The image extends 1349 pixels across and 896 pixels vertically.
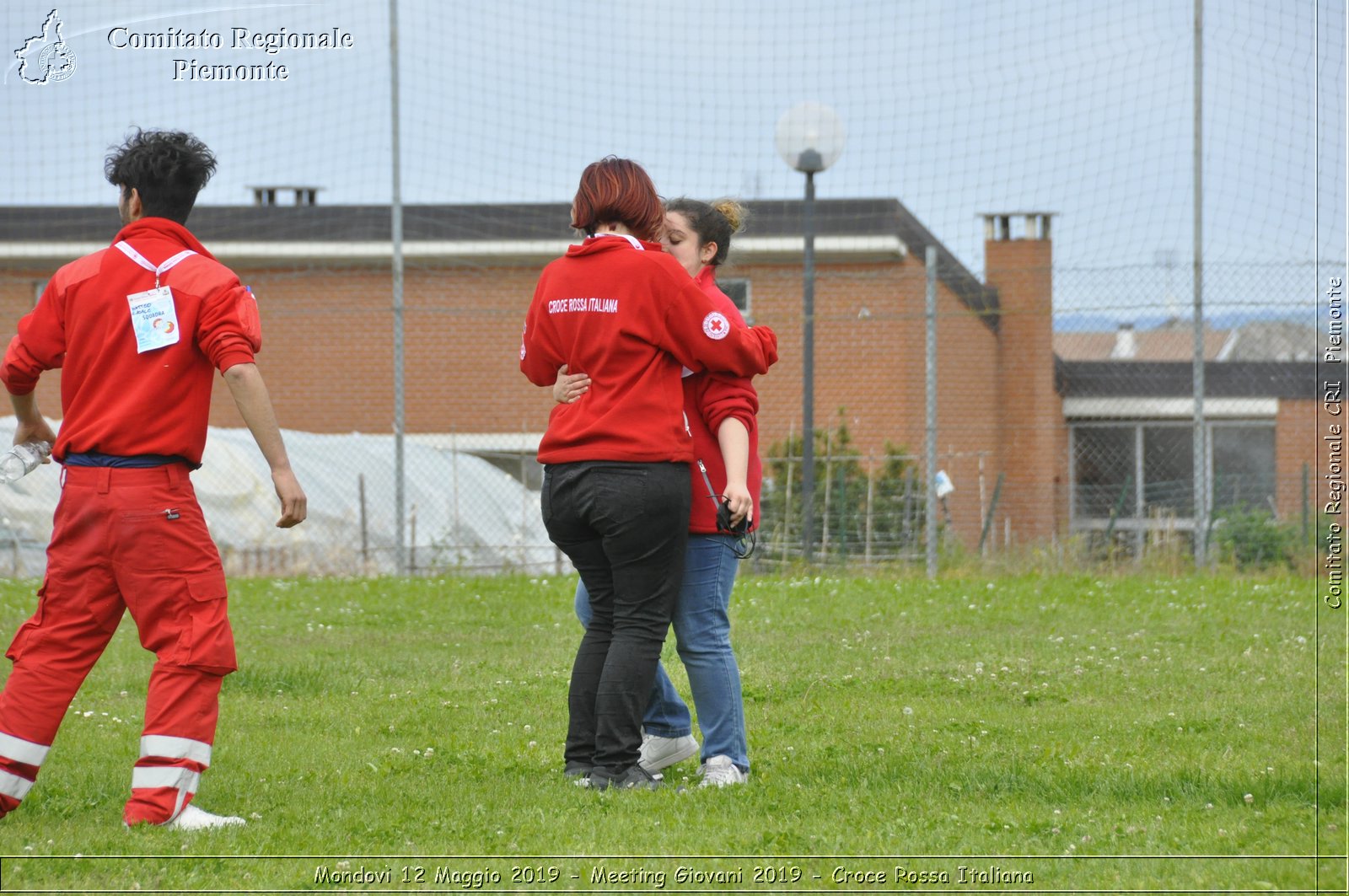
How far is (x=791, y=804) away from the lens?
155 inches

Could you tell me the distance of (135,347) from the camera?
3.75 meters

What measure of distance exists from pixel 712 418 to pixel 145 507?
1629 millimetres

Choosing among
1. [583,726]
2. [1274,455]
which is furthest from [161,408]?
[1274,455]

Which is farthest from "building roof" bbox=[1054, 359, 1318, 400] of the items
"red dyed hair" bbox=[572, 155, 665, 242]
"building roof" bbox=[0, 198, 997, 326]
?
"red dyed hair" bbox=[572, 155, 665, 242]

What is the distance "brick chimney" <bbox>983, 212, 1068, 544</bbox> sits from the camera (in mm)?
17844

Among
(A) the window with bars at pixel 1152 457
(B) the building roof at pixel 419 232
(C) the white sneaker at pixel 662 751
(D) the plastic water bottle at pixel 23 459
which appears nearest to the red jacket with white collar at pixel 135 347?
(D) the plastic water bottle at pixel 23 459

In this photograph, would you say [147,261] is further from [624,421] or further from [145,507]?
[624,421]

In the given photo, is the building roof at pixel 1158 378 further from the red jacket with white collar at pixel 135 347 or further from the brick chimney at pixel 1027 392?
the red jacket with white collar at pixel 135 347

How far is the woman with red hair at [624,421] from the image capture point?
157 inches

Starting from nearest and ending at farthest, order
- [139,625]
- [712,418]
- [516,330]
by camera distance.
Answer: [139,625]
[712,418]
[516,330]

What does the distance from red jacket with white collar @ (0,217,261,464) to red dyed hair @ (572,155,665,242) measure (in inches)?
40.0

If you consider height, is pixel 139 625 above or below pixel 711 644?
above

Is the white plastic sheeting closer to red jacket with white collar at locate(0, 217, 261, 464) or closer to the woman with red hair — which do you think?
the woman with red hair

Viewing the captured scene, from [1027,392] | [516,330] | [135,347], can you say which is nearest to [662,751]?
[135,347]
